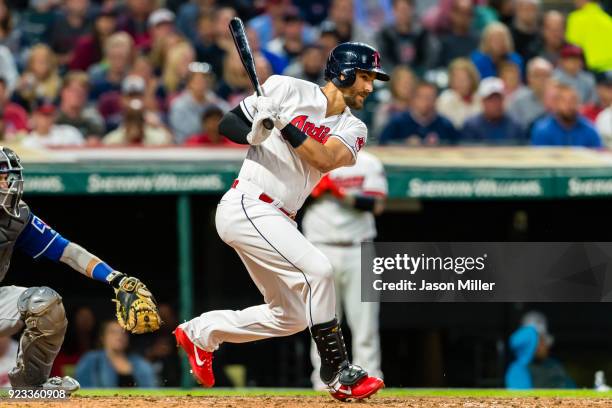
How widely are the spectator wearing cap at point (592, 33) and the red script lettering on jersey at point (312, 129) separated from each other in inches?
243

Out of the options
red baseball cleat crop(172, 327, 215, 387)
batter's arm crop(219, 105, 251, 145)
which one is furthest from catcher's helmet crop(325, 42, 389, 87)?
red baseball cleat crop(172, 327, 215, 387)

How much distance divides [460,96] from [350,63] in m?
4.67

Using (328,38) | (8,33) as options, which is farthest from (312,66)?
(8,33)

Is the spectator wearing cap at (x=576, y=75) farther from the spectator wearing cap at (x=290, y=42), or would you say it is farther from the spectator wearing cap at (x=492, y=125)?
the spectator wearing cap at (x=290, y=42)

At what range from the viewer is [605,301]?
30.6 ft

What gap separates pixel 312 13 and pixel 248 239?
6424 mm

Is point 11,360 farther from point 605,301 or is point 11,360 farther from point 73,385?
point 605,301

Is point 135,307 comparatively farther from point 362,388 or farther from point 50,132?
point 50,132

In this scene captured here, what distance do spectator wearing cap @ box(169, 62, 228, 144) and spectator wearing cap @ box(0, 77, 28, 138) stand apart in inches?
47.4

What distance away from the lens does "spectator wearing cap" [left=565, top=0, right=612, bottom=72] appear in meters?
11.8

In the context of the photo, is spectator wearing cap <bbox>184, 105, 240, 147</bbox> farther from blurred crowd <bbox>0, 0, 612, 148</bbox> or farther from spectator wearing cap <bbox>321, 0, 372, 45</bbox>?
spectator wearing cap <bbox>321, 0, 372, 45</bbox>

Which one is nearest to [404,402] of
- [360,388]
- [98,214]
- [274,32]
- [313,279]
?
[360,388]

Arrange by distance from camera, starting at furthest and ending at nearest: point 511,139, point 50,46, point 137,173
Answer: point 50,46
point 511,139
point 137,173

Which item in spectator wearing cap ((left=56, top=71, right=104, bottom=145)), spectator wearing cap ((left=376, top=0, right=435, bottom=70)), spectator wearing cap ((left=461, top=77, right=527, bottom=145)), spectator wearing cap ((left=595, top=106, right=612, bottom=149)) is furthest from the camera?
spectator wearing cap ((left=376, top=0, right=435, bottom=70))
